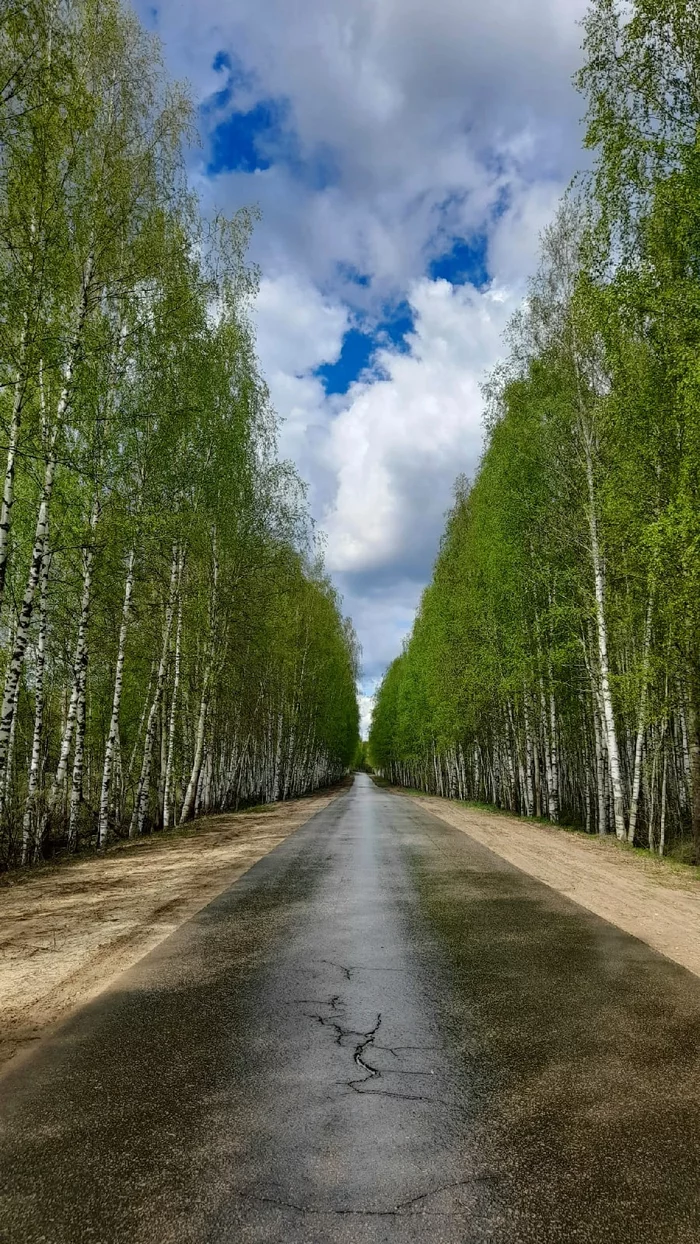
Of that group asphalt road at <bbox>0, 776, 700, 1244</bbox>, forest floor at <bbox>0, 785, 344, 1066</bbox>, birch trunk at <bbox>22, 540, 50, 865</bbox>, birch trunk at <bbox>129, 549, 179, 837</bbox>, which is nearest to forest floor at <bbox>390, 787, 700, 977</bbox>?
asphalt road at <bbox>0, 776, 700, 1244</bbox>

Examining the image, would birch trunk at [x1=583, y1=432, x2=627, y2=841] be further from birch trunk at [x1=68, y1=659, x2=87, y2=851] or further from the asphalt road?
birch trunk at [x1=68, y1=659, x2=87, y2=851]

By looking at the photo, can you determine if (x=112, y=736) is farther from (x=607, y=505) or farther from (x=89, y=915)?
(x=607, y=505)

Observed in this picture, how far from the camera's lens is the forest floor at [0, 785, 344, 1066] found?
4148 millimetres

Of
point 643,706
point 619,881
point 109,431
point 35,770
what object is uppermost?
point 109,431

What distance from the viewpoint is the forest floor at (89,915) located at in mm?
4148

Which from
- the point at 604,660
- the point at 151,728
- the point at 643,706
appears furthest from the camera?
the point at 151,728

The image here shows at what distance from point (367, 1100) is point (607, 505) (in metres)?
11.2

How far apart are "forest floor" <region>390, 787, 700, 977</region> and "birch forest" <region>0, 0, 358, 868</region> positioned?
8.09 m

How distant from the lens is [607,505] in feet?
38.9

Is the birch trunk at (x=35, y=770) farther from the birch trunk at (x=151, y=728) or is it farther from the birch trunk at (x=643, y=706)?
the birch trunk at (x=643, y=706)

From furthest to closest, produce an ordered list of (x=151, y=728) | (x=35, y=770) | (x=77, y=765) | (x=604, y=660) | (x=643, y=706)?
(x=151, y=728) < (x=604, y=660) < (x=643, y=706) < (x=77, y=765) < (x=35, y=770)

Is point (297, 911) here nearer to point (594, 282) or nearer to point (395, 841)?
point (395, 841)

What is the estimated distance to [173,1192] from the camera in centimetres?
224

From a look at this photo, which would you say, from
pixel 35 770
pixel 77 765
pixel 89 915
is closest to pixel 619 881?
pixel 89 915
